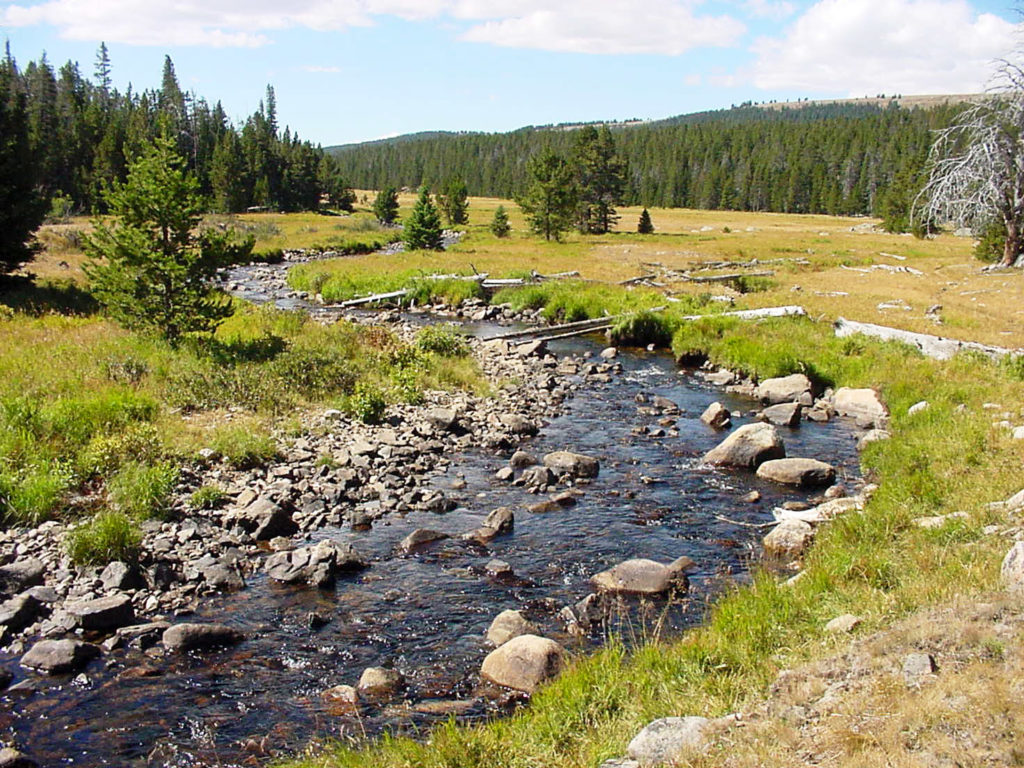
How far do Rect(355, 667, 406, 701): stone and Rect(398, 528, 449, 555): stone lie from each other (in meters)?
3.43

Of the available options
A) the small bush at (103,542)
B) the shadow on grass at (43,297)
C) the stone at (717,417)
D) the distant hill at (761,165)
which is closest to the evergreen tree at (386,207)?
the distant hill at (761,165)

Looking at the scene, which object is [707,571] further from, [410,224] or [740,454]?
[410,224]

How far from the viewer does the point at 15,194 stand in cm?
2572

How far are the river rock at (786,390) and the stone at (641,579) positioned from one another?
11.3 m

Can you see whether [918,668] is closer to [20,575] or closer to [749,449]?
[749,449]

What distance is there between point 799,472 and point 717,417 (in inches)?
165

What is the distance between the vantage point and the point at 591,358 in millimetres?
27391

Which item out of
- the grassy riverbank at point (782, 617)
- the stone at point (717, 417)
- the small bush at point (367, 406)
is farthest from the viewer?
the stone at point (717, 417)

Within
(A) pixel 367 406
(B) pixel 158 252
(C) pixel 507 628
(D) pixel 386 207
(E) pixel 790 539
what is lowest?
(C) pixel 507 628

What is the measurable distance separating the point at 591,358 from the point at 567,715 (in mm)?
21046

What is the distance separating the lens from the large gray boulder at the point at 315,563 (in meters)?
10.7

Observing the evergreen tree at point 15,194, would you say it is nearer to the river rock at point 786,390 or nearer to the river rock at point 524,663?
the river rock at point 524,663

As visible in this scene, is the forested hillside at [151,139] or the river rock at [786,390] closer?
the river rock at [786,390]

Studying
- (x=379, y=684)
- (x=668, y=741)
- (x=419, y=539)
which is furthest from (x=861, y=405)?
(x=668, y=741)
